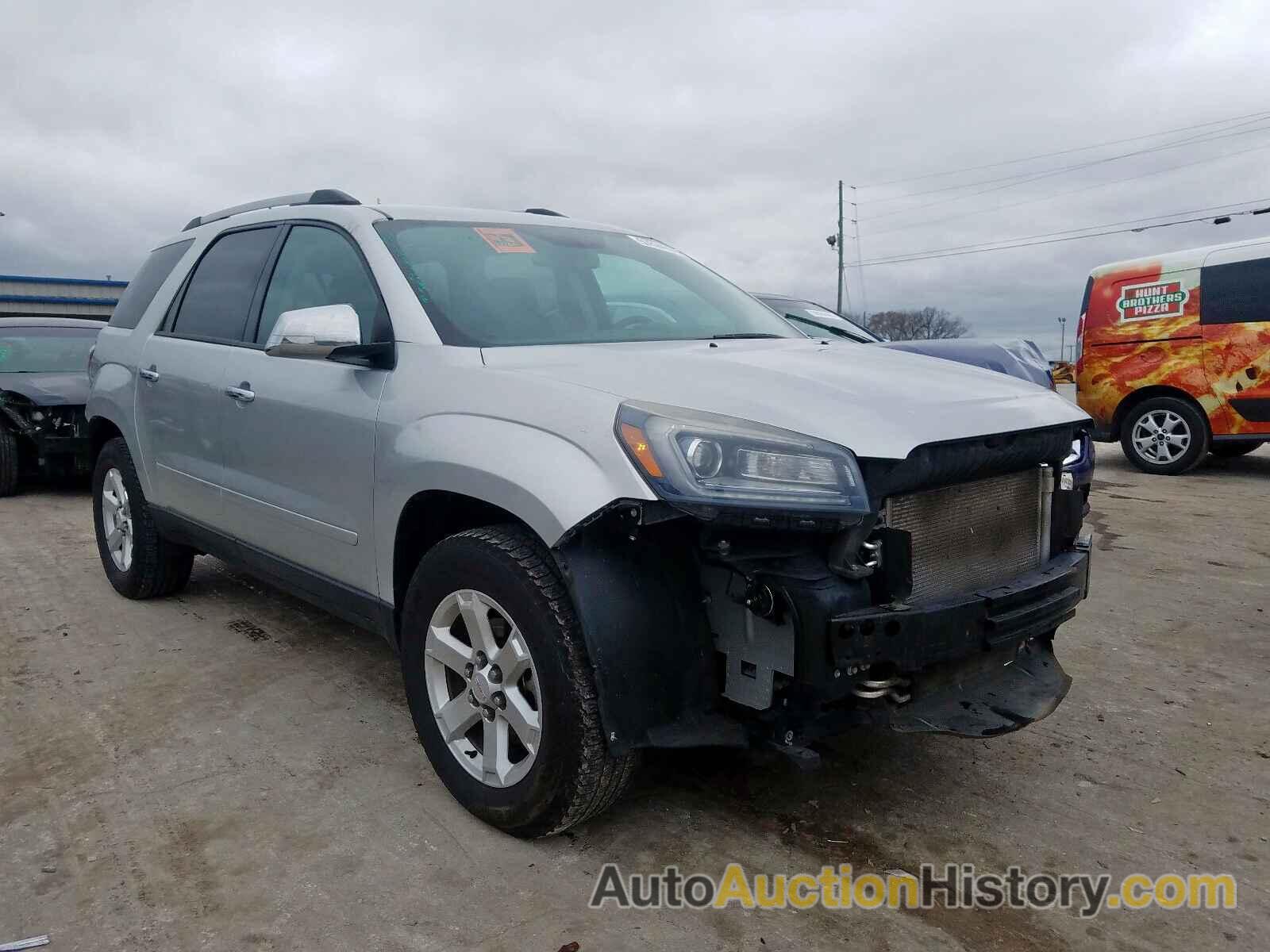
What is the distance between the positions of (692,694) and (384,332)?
142 centimetres

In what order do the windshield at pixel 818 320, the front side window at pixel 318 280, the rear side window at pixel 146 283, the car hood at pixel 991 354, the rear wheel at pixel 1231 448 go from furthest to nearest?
1. the rear wheel at pixel 1231 448
2. the windshield at pixel 818 320
3. the car hood at pixel 991 354
4. the rear side window at pixel 146 283
5. the front side window at pixel 318 280

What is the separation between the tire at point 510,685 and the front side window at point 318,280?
0.91 metres

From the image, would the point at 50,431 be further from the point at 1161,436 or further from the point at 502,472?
the point at 1161,436

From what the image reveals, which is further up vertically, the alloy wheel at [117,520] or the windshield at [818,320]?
the windshield at [818,320]

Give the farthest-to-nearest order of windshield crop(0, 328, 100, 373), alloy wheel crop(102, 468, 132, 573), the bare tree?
the bare tree, windshield crop(0, 328, 100, 373), alloy wheel crop(102, 468, 132, 573)

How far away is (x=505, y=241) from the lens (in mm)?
3270

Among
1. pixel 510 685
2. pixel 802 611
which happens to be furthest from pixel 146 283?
pixel 802 611

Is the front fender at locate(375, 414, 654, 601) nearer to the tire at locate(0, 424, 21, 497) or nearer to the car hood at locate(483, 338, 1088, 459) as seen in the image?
the car hood at locate(483, 338, 1088, 459)

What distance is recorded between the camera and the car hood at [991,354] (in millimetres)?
5926

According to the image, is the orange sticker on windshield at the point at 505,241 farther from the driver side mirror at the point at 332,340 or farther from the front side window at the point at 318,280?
the driver side mirror at the point at 332,340

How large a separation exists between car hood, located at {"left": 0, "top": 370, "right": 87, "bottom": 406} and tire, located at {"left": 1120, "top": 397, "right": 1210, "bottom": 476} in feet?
30.6

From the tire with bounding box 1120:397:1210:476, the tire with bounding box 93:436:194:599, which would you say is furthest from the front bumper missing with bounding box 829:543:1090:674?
the tire with bounding box 1120:397:1210:476

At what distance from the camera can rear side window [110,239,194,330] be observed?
14.7 ft

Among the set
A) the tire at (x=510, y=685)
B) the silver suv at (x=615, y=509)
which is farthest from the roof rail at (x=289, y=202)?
the tire at (x=510, y=685)
